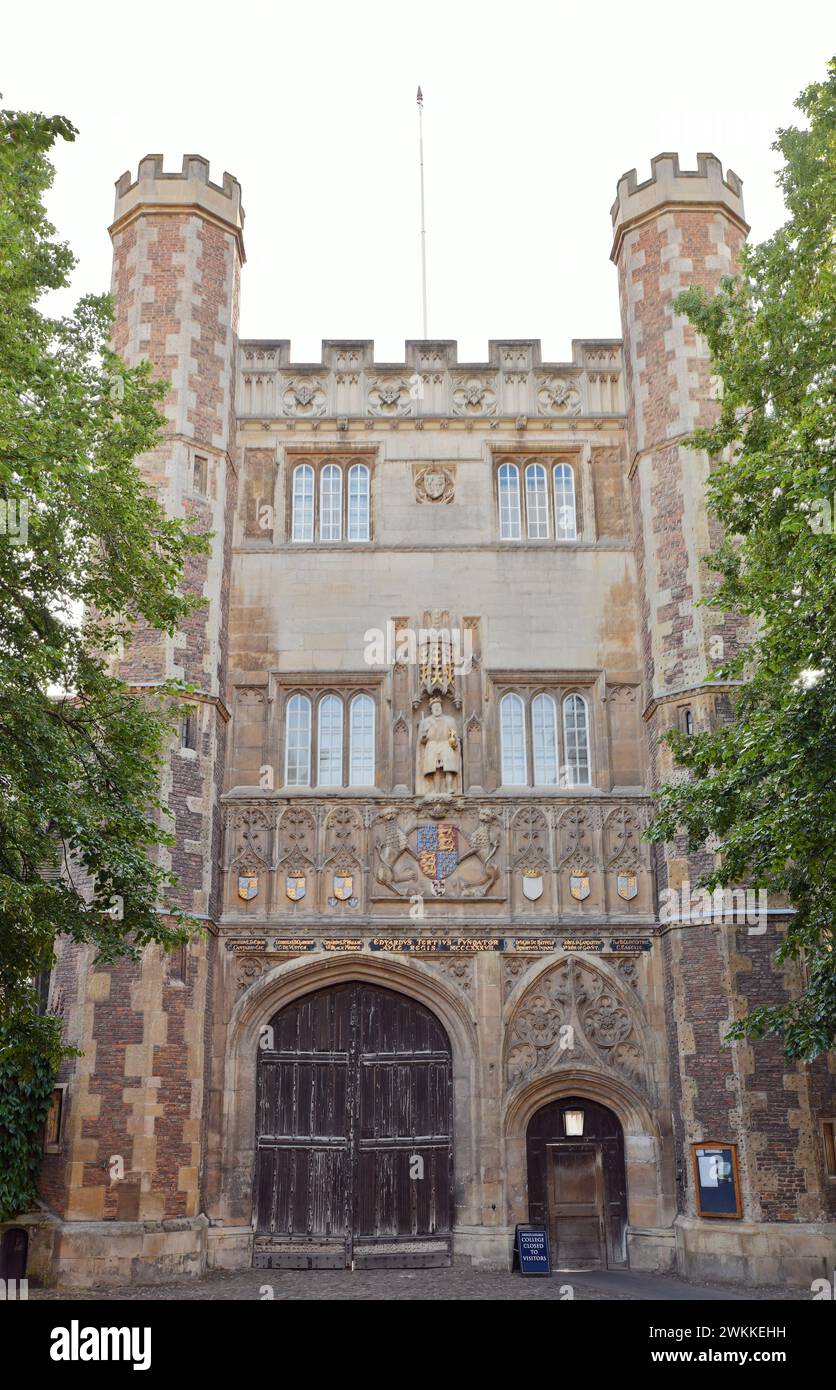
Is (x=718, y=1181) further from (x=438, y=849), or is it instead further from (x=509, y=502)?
(x=509, y=502)

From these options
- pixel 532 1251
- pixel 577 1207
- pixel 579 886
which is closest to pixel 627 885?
pixel 579 886

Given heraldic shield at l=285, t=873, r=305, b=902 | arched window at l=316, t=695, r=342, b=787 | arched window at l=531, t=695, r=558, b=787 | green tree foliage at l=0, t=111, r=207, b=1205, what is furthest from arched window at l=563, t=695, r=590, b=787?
green tree foliage at l=0, t=111, r=207, b=1205

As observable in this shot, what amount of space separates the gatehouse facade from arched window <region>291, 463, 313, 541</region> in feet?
0.28

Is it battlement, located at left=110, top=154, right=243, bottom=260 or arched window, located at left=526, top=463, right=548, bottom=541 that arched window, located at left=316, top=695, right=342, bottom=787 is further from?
battlement, located at left=110, top=154, right=243, bottom=260

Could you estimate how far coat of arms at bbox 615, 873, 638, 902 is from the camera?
20.3 meters

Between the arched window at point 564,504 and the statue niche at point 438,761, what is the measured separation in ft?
14.4

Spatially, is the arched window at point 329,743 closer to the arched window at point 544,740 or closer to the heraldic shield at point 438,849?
the heraldic shield at point 438,849

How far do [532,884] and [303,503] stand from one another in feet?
26.3

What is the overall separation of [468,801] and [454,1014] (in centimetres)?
336

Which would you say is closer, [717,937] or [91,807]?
[91,807]

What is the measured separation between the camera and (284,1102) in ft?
64.4

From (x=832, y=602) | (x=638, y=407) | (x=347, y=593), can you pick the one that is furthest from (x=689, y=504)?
(x=832, y=602)

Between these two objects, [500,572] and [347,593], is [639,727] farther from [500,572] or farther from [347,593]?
[347,593]

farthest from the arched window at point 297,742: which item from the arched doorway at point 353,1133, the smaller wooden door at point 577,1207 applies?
the smaller wooden door at point 577,1207
